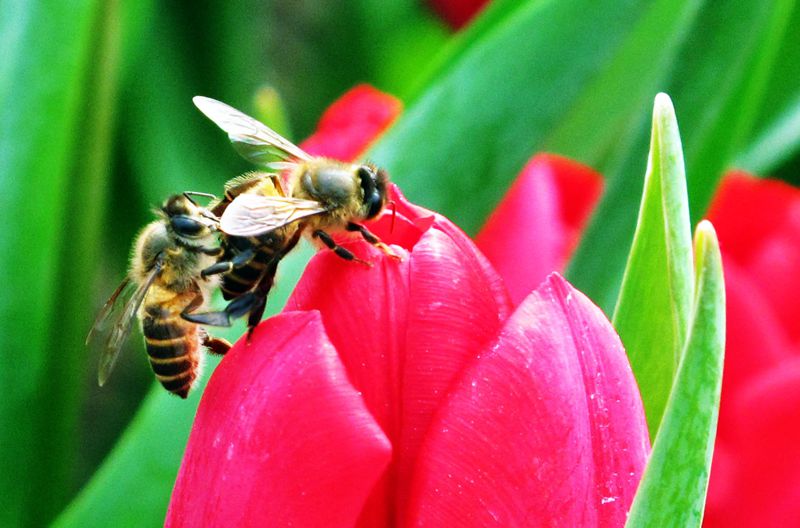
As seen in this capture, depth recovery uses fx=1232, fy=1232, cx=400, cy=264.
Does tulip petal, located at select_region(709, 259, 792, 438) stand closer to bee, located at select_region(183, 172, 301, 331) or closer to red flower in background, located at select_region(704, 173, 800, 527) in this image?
red flower in background, located at select_region(704, 173, 800, 527)

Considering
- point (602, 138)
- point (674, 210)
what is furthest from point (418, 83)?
point (674, 210)

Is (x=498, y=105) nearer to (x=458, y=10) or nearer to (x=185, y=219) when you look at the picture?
(x=185, y=219)

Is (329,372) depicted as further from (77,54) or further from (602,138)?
(602,138)

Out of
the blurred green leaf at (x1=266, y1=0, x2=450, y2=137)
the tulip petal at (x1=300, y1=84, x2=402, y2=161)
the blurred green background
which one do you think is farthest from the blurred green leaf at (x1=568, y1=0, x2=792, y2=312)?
the blurred green leaf at (x1=266, y1=0, x2=450, y2=137)

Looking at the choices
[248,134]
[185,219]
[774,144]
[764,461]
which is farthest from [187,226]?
[774,144]

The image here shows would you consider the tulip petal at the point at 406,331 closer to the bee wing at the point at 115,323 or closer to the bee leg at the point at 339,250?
the bee leg at the point at 339,250

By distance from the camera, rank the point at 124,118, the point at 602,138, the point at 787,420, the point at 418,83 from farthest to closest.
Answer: the point at 124,118
the point at 602,138
the point at 418,83
the point at 787,420
